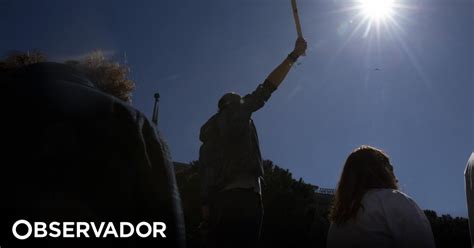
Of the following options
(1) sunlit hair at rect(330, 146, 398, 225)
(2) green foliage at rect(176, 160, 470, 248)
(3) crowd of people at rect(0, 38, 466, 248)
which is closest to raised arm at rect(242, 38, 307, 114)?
(1) sunlit hair at rect(330, 146, 398, 225)

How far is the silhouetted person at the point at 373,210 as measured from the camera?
326 centimetres

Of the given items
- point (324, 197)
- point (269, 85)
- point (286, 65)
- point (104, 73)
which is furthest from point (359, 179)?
point (324, 197)

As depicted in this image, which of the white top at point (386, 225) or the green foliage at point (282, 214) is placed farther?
the green foliage at point (282, 214)

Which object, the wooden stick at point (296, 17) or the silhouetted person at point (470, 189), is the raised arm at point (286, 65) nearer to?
the wooden stick at point (296, 17)

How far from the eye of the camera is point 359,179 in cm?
380

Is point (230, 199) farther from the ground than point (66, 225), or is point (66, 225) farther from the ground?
point (230, 199)

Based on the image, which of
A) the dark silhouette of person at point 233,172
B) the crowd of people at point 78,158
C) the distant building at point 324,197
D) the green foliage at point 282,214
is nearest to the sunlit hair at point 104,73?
the crowd of people at point 78,158

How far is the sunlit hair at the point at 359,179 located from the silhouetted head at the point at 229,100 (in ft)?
4.21

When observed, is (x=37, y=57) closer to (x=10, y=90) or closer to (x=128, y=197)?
(x=10, y=90)

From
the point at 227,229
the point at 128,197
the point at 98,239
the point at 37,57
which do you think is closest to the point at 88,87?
the point at 128,197

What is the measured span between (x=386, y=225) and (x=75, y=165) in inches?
107

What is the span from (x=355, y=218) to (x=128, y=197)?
2.61 m

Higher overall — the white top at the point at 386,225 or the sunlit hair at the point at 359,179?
the sunlit hair at the point at 359,179

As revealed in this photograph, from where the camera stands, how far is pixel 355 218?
11.8ft
